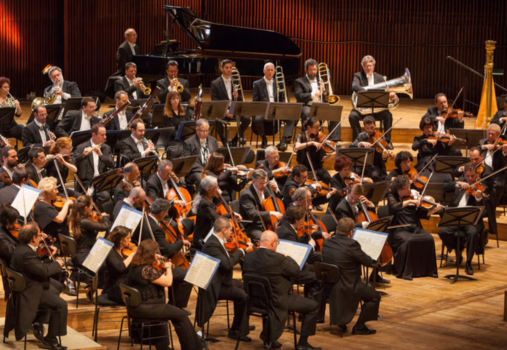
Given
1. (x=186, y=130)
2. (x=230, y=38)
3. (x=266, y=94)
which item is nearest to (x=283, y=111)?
(x=266, y=94)

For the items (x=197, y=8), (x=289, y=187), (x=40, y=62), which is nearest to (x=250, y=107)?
(x=289, y=187)

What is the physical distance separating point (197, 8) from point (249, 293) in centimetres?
914

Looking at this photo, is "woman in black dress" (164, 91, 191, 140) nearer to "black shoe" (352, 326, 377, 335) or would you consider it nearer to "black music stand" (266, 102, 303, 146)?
"black music stand" (266, 102, 303, 146)

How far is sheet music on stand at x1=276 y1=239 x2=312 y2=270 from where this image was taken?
6.13 meters

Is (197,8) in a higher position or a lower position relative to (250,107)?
higher

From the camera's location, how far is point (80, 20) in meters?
14.6

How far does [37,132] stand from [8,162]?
52.1 inches

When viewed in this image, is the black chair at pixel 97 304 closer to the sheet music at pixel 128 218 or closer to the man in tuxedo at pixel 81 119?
the sheet music at pixel 128 218

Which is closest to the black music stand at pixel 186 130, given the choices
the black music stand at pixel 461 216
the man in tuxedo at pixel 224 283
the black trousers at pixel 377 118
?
the black trousers at pixel 377 118

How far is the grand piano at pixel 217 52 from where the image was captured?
1149 centimetres

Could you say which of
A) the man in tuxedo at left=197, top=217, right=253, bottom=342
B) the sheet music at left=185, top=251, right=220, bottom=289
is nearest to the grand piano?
the man in tuxedo at left=197, top=217, right=253, bottom=342

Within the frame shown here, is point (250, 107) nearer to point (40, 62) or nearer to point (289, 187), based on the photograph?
point (289, 187)

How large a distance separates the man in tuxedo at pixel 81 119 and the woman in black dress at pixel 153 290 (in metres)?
3.54

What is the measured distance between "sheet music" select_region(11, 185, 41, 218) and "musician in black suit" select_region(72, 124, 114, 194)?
62.6 inches
